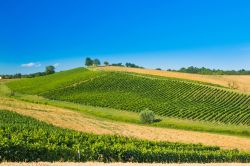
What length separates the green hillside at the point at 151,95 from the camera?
107 meters

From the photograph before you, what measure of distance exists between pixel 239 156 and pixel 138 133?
2473cm

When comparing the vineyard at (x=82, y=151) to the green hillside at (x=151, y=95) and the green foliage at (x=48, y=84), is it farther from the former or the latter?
the green foliage at (x=48, y=84)

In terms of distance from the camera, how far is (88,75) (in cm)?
16500

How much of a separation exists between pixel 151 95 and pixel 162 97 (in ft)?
13.7

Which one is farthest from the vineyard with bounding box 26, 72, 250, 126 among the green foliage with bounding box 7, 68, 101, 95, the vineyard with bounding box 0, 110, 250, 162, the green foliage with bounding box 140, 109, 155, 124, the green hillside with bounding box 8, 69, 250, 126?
the vineyard with bounding box 0, 110, 250, 162

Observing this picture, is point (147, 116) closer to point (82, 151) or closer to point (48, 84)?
point (82, 151)

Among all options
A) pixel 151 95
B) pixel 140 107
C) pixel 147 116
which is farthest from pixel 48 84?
pixel 147 116

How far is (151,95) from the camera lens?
422ft

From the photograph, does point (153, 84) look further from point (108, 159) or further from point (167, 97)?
point (108, 159)

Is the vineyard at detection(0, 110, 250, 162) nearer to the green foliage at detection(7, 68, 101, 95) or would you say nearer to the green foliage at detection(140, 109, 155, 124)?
the green foliage at detection(140, 109, 155, 124)

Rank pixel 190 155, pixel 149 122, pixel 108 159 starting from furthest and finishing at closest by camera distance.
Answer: pixel 149 122 → pixel 190 155 → pixel 108 159

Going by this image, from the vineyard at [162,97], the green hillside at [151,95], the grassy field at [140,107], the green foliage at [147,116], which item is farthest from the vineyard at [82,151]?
the green hillside at [151,95]

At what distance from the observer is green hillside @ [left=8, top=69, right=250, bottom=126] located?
4195 inches

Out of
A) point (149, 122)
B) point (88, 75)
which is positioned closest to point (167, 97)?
point (149, 122)
